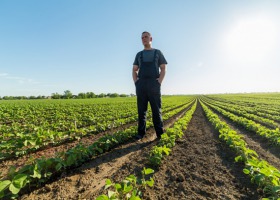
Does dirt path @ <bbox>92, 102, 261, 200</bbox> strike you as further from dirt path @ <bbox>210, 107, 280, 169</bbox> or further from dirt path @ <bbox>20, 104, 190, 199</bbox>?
dirt path @ <bbox>210, 107, 280, 169</bbox>

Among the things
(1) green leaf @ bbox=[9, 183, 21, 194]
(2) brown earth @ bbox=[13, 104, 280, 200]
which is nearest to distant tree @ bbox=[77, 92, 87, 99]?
(2) brown earth @ bbox=[13, 104, 280, 200]

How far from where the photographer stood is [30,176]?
2.88 m

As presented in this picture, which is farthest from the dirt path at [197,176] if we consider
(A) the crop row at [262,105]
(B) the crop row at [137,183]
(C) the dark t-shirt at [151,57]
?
(A) the crop row at [262,105]

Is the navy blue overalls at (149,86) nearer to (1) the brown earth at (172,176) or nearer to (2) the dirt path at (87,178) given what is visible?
(1) the brown earth at (172,176)

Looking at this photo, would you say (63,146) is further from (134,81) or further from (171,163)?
(171,163)

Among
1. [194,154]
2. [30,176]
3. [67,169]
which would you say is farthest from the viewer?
[194,154]

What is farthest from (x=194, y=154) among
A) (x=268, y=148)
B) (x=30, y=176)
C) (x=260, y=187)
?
(x=30, y=176)

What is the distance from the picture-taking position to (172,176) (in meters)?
3.37

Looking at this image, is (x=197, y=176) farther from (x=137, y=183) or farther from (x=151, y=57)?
(x=151, y=57)

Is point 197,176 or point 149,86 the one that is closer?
point 197,176

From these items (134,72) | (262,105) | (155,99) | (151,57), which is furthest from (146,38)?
(262,105)

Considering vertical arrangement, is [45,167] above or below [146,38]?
below

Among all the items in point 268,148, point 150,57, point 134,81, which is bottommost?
point 268,148

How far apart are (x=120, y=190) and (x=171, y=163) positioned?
1.87m
